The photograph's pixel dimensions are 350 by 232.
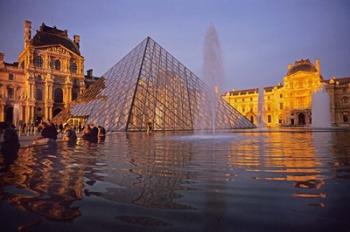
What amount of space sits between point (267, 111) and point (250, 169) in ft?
198

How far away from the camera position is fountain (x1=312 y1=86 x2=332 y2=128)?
153 feet

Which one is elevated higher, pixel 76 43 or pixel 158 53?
pixel 76 43

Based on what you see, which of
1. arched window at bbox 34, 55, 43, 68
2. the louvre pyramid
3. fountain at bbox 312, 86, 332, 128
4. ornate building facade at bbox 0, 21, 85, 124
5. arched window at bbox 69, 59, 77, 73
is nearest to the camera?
the louvre pyramid

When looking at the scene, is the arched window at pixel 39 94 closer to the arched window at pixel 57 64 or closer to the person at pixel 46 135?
the arched window at pixel 57 64

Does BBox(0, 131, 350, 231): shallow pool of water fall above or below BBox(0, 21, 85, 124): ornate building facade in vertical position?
below

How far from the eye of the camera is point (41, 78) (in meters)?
43.8

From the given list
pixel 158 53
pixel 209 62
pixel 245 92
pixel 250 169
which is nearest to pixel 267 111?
pixel 245 92

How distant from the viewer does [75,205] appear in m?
2.32

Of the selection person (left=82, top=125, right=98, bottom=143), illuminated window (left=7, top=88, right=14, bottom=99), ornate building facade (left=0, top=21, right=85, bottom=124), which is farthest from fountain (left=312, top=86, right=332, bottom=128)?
illuminated window (left=7, top=88, right=14, bottom=99)

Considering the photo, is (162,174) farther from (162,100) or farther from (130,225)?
(162,100)

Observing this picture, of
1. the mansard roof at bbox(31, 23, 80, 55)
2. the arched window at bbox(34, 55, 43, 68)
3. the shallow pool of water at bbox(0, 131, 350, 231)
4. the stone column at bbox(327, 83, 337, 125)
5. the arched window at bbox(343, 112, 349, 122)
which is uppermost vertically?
the mansard roof at bbox(31, 23, 80, 55)

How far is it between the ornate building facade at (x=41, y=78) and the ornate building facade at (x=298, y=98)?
39.3 metres

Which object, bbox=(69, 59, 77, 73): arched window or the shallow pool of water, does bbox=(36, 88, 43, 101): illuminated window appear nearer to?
bbox=(69, 59, 77, 73): arched window

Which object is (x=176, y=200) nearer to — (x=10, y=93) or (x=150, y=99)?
(x=150, y=99)
